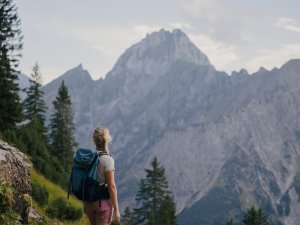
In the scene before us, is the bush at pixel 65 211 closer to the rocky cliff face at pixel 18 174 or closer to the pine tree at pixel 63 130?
the rocky cliff face at pixel 18 174

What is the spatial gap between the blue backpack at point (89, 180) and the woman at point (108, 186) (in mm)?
83

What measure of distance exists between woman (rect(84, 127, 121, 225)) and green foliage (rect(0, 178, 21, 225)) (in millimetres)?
1438

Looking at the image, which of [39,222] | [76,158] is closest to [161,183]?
[39,222]

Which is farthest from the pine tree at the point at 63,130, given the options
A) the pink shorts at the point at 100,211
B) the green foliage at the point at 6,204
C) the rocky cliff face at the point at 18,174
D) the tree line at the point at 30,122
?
the pink shorts at the point at 100,211

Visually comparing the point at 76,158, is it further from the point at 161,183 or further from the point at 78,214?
the point at 161,183

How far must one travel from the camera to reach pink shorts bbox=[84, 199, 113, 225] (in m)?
9.11

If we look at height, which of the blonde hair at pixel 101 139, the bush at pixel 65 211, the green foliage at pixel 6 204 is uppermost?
the bush at pixel 65 211

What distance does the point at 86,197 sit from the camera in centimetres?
914

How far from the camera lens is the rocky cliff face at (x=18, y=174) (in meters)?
11.0

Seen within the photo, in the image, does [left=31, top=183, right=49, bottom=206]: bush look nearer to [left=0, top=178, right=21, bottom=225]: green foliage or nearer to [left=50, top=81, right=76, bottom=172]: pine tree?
[left=0, top=178, right=21, bottom=225]: green foliage

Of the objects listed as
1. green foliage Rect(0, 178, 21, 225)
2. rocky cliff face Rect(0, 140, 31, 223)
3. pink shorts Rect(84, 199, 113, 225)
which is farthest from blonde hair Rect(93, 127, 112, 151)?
rocky cliff face Rect(0, 140, 31, 223)

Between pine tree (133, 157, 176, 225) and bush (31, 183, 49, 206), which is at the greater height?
pine tree (133, 157, 176, 225)

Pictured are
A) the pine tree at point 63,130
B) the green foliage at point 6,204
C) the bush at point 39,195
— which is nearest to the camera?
the green foliage at point 6,204

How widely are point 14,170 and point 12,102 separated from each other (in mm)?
38737
